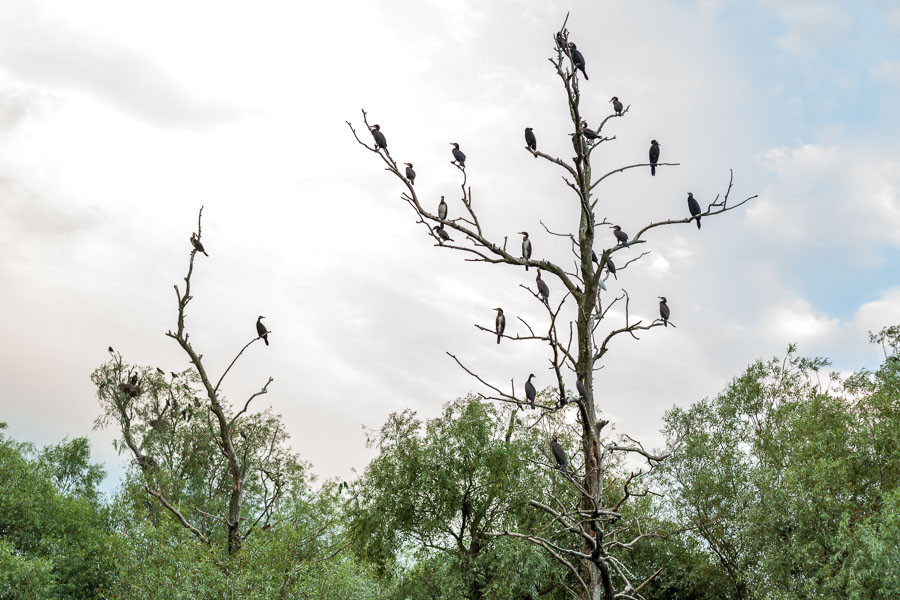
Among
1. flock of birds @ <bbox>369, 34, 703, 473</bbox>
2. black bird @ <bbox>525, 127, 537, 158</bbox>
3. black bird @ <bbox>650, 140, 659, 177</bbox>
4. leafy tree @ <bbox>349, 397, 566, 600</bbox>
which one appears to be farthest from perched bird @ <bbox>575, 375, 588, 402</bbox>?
leafy tree @ <bbox>349, 397, 566, 600</bbox>

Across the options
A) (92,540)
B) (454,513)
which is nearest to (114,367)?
(92,540)

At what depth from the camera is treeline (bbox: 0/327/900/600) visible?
1903cm

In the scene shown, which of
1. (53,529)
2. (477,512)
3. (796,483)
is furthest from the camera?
(53,529)

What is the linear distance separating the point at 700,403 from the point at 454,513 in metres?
11.6

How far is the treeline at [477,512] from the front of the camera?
19.0 metres

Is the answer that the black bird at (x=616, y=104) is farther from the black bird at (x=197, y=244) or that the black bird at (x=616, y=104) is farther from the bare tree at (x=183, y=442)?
the bare tree at (x=183, y=442)

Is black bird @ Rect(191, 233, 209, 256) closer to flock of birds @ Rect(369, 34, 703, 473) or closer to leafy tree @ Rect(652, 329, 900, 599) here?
flock of birds @ Rect(369, 34, 703, 473)

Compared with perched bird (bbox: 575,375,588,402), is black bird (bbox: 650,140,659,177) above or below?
above

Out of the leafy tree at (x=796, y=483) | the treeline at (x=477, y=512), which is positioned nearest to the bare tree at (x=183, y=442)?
the treeline at (x=477, y=512)

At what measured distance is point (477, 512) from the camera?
91.6 feet

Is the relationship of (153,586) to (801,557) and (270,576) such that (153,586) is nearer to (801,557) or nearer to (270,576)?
(270,576)

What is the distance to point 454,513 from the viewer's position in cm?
2822

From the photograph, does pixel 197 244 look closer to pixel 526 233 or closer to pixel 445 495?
pixel 526 233

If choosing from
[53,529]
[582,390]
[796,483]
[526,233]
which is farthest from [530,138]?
[53,529]
